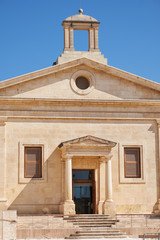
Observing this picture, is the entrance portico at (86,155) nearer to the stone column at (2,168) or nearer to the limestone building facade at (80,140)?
the limestone building facade at (80,140)

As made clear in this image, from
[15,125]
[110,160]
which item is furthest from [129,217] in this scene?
[15,125]

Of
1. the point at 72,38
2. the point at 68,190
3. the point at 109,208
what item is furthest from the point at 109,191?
the point at 72,38

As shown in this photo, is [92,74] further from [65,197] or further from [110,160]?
[65,197]

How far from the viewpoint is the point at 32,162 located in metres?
34.4

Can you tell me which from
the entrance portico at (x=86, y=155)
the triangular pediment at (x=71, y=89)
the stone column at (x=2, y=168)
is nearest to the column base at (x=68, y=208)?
the entrance portico at (x=86, y=155)

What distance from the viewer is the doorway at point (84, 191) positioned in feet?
115

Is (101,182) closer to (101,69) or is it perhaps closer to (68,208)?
(68,208)

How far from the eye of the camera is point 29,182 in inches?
1339

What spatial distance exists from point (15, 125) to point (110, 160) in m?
6.82

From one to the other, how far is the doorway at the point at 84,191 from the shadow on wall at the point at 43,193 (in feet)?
4.74

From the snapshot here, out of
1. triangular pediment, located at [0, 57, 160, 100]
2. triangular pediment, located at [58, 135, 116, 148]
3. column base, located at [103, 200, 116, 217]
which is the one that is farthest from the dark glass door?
triangular pediment, located at [0, 57, 160, 100]

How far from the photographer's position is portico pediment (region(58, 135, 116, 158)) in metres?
33.3

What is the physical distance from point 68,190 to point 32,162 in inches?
130

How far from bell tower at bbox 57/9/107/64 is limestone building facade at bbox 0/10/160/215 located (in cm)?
172
